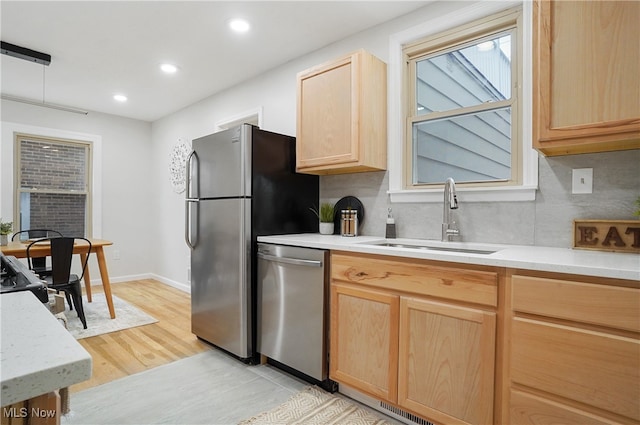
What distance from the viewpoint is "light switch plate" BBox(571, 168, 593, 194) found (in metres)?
1.74

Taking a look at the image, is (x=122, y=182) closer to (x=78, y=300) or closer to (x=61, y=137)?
(x=61, y=137)

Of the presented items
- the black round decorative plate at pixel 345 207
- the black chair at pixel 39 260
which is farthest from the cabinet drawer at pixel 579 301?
the black chair at pixel 39 260

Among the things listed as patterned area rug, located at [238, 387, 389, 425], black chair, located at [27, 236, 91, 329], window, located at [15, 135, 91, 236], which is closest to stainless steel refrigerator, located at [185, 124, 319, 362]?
patterned area rug, located at [238, 387, 389, 425]

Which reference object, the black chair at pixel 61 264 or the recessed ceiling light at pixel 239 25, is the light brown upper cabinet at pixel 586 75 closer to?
the recessed ceiling light at pixel 239 25

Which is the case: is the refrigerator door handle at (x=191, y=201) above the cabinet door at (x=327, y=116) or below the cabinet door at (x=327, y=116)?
below

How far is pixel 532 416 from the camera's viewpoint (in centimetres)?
137

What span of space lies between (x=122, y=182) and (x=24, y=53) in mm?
2434

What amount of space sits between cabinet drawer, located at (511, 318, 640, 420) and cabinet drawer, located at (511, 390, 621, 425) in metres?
0.05

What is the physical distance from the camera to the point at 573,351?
4.17ft

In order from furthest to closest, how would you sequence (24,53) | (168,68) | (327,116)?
(168,68)
(24,53)
(327,116)

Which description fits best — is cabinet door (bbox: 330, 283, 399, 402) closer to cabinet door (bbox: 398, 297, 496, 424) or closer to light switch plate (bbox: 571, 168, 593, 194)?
cabinet door (bbox: 398, 297, 496, 424)

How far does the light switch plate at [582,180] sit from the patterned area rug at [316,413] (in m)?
1.56

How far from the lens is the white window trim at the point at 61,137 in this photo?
4223 millimetres

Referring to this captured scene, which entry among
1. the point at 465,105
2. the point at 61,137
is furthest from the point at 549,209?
the point at 61,137
